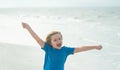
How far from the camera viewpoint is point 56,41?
349cm

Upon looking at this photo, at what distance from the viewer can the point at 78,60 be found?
9336mm

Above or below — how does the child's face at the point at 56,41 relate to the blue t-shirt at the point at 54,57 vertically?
above

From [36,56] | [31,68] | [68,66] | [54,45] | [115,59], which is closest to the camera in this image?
[54,45]

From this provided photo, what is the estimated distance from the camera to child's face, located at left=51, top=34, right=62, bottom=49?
11.4ft

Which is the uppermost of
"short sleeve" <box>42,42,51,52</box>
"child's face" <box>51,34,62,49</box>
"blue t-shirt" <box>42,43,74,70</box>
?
"child's face" <box>51,34,62,49</box>

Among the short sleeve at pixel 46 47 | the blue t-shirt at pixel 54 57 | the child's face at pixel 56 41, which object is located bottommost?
the blue t-shirt at pixel 54 57

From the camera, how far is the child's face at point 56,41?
3473 millimetres

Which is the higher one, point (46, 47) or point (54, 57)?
point (46, 47)

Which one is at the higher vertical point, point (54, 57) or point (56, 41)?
point (56, 41)

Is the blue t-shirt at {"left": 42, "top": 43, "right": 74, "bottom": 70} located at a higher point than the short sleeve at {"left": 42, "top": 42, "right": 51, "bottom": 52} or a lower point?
lower

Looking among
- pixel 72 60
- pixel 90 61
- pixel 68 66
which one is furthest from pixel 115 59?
pixel 68 66

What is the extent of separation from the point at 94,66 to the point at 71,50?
525 cm

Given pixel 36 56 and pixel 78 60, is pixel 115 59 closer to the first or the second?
pixel 78 60

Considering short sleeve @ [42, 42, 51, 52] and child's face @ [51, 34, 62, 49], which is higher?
child's face @ [51, 34, 62, 49]
